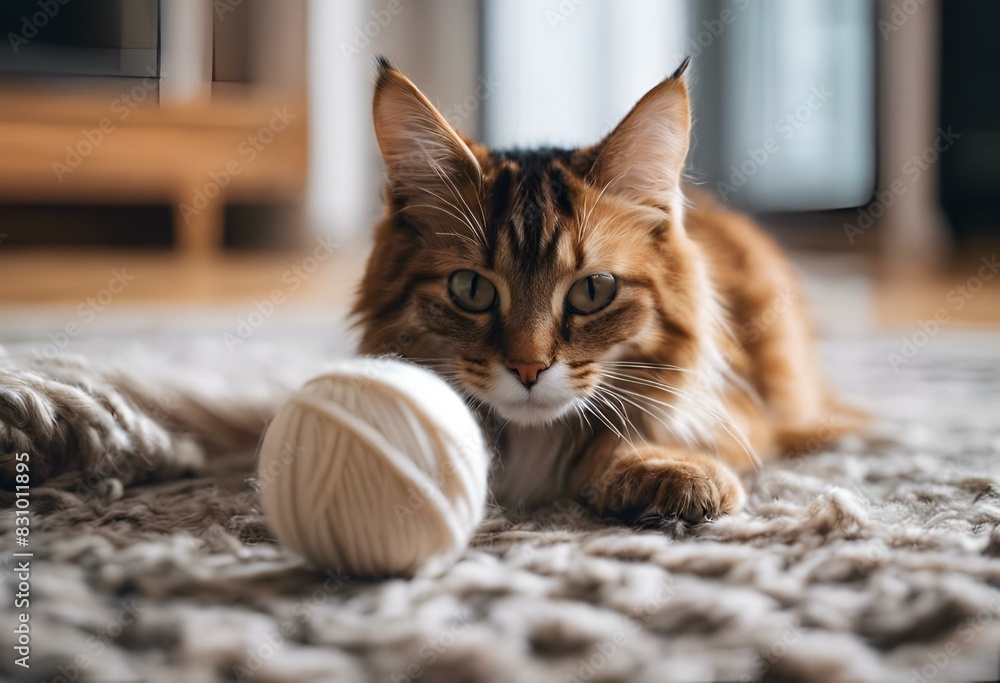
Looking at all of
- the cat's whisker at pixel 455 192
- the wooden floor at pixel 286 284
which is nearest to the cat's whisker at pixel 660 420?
the cat's whisker at pixel 455 192

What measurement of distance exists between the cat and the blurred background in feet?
7.90

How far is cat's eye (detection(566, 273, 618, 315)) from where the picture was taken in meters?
1.02

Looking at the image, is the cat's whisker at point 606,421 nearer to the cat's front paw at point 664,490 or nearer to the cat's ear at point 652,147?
the cat's front paw at point 664,490

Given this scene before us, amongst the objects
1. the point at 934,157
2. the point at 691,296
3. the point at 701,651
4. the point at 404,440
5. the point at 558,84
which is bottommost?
the point at 701,651

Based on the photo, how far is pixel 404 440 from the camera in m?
0.76

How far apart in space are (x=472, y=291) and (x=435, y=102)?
4.72m

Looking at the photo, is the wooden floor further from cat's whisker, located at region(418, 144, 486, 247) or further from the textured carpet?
the textured carpet

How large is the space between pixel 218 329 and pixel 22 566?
66.7 inches

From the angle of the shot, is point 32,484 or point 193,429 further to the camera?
point 193,429

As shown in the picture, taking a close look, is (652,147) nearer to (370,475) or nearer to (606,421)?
(606,421)

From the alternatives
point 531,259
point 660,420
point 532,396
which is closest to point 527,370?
point 532,396

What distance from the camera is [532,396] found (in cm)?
96

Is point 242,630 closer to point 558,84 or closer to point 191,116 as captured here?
point 191,116

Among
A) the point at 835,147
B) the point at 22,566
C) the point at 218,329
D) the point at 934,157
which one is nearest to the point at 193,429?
the point at 22,566
